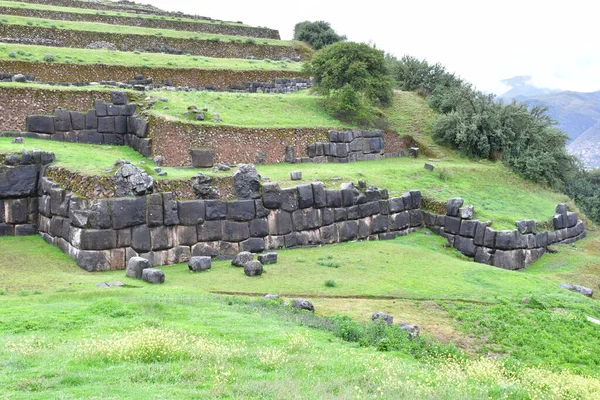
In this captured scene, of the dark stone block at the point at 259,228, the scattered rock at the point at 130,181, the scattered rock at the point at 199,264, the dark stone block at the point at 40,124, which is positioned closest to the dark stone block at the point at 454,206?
the dark stone block at the point at 259,228

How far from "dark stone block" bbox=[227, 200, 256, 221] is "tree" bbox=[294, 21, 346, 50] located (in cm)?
3902

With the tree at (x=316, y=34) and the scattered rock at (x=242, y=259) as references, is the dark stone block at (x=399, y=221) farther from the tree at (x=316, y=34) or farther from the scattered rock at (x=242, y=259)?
the tree at (x=316, y=34)

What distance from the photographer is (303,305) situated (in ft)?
57.5

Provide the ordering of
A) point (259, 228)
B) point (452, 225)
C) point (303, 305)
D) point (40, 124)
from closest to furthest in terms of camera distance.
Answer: point (303, 305) < point (259, 228) < point (40, 124) < point (452, 225)

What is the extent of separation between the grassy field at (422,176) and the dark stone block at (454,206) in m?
1.02

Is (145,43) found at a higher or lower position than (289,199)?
higher

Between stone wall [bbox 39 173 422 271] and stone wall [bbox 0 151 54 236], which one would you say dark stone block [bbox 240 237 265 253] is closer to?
stone wall [bbox 39 173 422 271]

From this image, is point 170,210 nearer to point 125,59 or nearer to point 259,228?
point 259,228

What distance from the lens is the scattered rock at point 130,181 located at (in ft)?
71.5

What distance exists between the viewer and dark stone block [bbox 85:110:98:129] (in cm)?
3028

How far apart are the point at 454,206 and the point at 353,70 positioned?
13671 millimetres

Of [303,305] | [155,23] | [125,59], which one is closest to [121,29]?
[155,23]

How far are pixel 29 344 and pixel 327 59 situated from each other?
Result: 3242cm

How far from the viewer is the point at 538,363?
15633 millimetres
